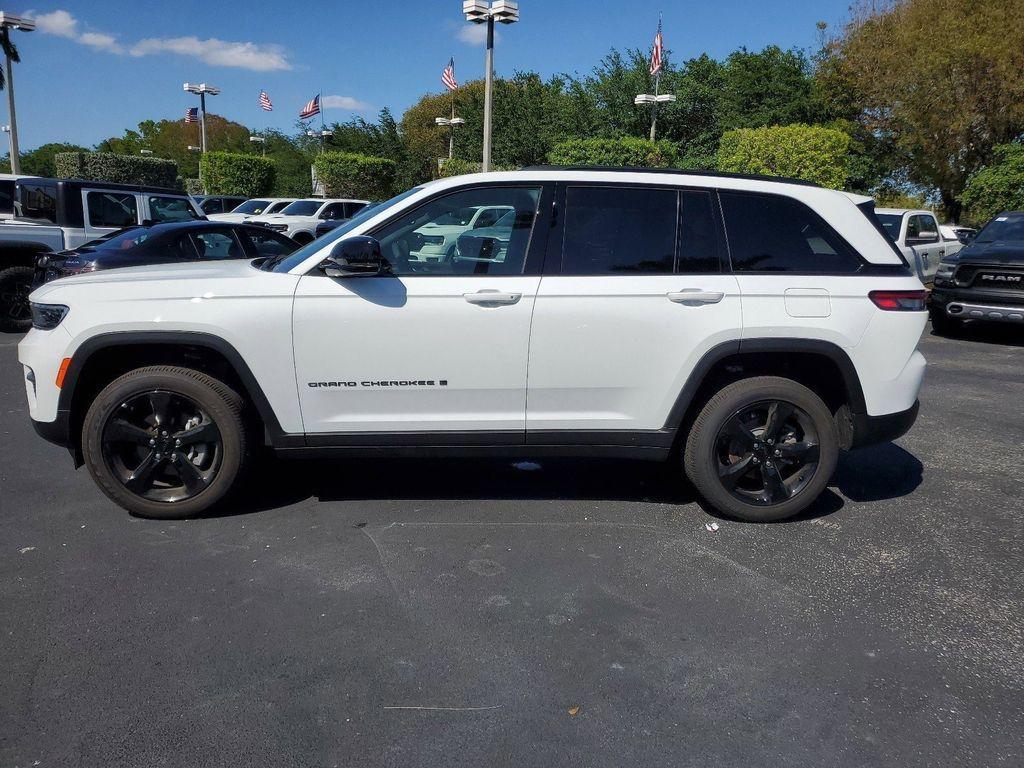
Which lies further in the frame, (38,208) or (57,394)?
(38,208)

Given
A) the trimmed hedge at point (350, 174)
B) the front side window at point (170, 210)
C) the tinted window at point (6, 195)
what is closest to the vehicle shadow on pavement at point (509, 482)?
the front side window at point (170, 210)

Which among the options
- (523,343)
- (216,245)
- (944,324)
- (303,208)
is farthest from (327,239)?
(303,208)

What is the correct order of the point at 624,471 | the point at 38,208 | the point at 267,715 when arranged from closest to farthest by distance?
the point at 267,715
the point at 624,471
the point at 38,208

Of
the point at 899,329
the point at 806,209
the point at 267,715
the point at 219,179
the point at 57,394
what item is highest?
the point at 219,179

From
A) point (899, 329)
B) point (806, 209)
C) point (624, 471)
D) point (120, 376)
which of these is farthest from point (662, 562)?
point (120, 376)

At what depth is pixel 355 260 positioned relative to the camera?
154 inches

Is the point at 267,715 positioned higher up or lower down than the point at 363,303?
lower down

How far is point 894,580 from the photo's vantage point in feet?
12.4

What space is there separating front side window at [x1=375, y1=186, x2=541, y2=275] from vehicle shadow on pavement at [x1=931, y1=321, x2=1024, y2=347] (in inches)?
361

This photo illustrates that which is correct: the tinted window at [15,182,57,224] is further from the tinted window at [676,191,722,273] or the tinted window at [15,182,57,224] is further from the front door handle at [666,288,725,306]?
the front door handle at [666,288,725,306]

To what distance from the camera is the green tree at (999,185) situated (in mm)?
21375

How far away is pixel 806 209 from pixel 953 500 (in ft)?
6.55

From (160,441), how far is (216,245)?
5.93m

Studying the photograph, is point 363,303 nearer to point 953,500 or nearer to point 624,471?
point 624,471
